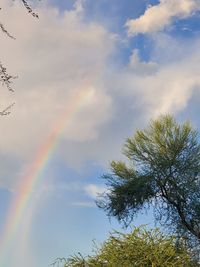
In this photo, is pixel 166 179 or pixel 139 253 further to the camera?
pixel 166 179

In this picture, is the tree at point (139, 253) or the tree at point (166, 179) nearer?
the tree at point (139, 253)

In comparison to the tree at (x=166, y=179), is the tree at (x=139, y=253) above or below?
below

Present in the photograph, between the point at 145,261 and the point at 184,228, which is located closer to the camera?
the point at 145,261

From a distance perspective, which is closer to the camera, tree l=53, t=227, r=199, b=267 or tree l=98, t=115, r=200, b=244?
tree l=53, t=227, r=199, b=267

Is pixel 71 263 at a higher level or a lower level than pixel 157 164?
lower

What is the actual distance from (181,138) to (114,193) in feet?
22.7

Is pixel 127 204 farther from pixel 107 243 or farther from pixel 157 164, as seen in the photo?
pixel 107 243

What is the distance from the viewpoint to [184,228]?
37.4 m

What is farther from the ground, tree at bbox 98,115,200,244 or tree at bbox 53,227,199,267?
tree at bbox 98,115,200,244

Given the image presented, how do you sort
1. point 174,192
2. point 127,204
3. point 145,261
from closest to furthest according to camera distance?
point 145,261 → point 174,192 → point 127,204

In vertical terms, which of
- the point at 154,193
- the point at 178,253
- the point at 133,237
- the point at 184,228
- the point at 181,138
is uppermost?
the point at 181,138

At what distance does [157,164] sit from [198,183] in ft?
10.7

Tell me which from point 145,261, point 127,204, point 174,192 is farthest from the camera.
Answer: point 127,204

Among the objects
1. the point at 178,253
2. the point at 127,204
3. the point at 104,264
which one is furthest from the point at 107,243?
the point at 127,204
